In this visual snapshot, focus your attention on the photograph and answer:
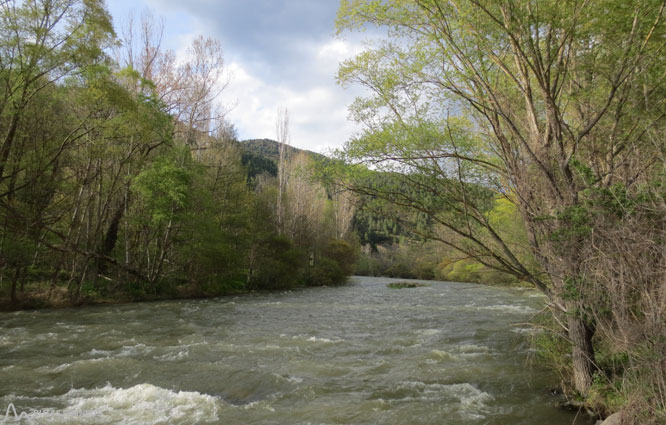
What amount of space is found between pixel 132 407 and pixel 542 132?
7.93m

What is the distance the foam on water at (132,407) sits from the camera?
17.3 feet

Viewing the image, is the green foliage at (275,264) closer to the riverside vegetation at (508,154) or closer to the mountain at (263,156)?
the mountain at (263,156)

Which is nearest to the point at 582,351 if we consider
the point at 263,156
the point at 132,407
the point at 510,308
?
the point at 132,407

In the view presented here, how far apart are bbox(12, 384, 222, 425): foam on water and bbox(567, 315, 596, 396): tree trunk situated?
5.45 m

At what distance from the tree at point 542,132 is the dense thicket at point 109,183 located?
95.7 inches

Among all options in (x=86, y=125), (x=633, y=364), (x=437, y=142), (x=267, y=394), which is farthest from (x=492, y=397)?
(x=86, y=125)

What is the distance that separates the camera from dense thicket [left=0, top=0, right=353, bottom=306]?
13.2 m

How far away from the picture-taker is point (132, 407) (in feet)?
18.9

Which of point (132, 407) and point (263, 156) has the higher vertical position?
point (263, 156)

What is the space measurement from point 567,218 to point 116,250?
73.6 feet

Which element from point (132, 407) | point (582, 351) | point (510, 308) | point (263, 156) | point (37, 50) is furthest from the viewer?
point (263, 156)

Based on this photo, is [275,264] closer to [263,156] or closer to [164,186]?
[164,186]

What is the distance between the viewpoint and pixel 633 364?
175 inches

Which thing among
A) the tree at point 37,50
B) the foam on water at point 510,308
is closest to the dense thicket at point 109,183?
the tree at point 37,50
